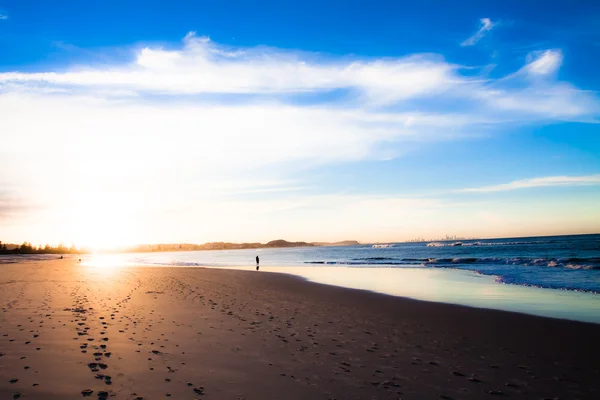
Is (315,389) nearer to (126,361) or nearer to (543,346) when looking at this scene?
(126,361)

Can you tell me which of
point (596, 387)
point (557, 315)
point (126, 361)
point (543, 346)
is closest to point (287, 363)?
point (126, 361)

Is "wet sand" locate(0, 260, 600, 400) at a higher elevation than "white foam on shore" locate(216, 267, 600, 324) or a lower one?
higher

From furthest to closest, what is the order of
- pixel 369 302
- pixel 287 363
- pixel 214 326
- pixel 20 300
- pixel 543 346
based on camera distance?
pixel 369 302, pixel 20 300, pixel 214 326, pixel 543 346, pixel 287 363

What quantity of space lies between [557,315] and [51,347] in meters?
18.2

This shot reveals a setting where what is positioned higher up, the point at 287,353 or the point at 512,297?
the point at 287,353

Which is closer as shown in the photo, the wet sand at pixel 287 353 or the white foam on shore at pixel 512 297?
the wet sand at pixel 287 353

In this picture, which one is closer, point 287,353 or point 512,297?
point 287,353

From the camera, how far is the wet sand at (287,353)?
7.60 meters

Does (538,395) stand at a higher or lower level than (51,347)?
lower

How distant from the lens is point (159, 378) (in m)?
7.85

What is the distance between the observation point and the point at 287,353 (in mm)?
10242

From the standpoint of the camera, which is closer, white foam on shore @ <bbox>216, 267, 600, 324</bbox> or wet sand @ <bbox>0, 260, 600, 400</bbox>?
wet sand @ <bbox>0, 260, 600, 400</bbox>

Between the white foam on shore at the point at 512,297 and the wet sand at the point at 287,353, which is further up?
the wet sand at the point at 287,353

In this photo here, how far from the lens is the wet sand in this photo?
7.60 meters
